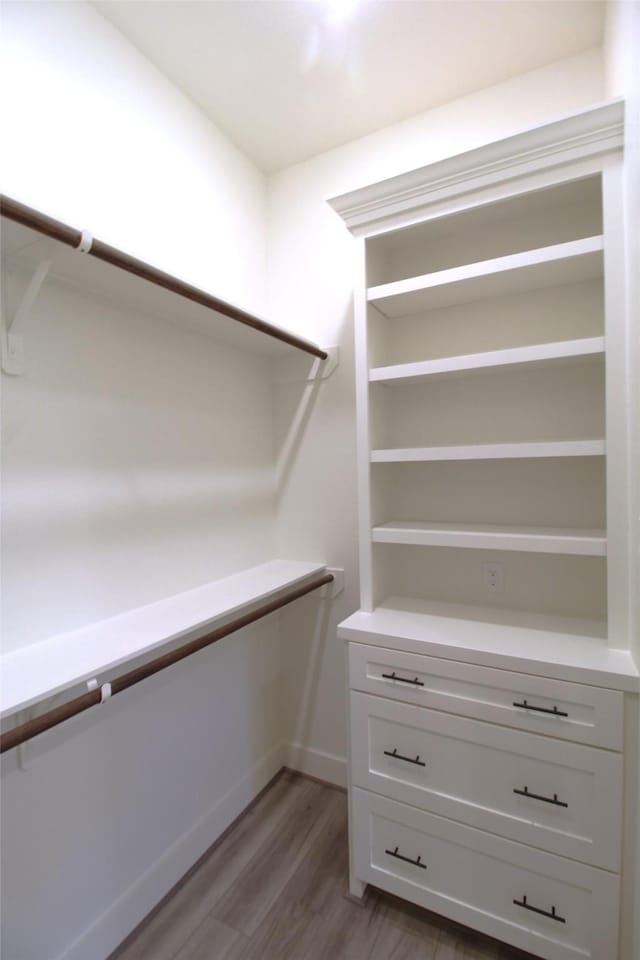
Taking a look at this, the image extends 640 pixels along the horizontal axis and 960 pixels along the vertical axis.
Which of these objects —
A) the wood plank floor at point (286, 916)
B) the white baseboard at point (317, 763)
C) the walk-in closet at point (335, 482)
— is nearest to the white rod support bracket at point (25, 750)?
the walk-in closet at point (335, 482)

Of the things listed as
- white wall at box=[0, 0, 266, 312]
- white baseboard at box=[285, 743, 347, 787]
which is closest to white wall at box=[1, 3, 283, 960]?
white wall at box=[0, 0, 266, 312]

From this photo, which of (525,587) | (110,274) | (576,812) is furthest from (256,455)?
(576,812)

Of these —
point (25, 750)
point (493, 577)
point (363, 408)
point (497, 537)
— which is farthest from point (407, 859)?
point (363, 408)

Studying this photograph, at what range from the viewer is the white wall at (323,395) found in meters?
1.87

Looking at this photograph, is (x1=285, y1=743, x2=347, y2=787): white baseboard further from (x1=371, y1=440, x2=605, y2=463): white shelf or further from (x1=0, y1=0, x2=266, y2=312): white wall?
(x1=0, y1=0, x2=266, y2=312): white wall

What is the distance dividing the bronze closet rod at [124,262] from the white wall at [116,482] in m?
0.04

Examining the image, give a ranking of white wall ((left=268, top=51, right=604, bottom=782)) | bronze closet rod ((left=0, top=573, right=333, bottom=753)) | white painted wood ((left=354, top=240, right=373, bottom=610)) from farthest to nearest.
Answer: white wall ((left=268, top=51, right=604, bottom=782))
white painted wood ((left=354, top=240, right=373, bottom=610))
bronze closet rod ((left=0, top=573, right=333, bottom=753))

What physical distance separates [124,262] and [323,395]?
1067 millimetres

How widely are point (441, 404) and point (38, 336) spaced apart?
1.33m

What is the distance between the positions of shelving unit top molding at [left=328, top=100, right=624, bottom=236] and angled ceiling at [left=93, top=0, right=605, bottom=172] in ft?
1.56

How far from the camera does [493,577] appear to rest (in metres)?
1.60

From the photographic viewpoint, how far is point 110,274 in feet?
3.77

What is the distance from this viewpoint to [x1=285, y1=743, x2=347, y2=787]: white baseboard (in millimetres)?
1954

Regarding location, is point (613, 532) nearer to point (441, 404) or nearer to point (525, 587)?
point (525, 587)
